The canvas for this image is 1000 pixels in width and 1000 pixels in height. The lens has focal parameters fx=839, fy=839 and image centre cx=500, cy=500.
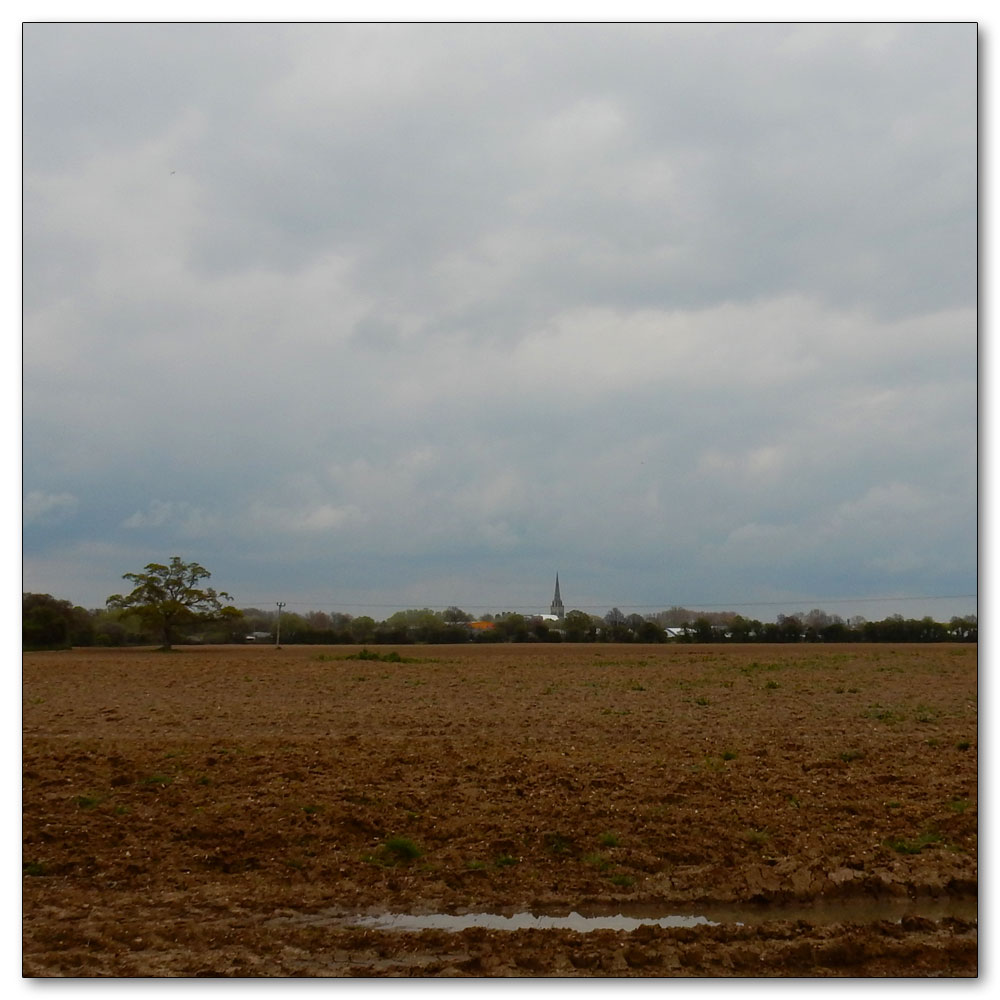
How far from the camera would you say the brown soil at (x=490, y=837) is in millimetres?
8148

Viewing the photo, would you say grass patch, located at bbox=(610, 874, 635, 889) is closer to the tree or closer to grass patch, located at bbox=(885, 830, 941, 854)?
grass patch, located at bbox=(885, 830, 941, 854)

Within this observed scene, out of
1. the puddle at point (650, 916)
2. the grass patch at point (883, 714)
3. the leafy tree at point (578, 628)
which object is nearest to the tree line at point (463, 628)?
the leafy tree at point (578, 628)

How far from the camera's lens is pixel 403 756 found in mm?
14953

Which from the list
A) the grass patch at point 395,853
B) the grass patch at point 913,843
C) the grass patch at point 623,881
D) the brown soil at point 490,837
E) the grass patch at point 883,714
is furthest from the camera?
the grass patch at point 883,714

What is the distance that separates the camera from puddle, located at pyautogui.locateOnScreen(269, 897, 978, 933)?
9.11 meters

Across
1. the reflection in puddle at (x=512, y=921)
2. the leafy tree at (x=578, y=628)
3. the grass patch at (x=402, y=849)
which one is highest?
the grass patch at (x=402, y=849)

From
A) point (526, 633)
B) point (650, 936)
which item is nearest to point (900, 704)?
point (650, 936)

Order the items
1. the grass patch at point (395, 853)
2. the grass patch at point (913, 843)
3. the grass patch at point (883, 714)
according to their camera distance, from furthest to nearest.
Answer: the grass patch at point (883, 714) → the grass patch at point (913, 843) → the grass patch at point (395, 853)

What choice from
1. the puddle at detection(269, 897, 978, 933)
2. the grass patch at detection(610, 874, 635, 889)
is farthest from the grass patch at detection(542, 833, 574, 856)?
the puddle at detection(269, 897, 978, 933)

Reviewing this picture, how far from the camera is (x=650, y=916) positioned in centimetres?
936

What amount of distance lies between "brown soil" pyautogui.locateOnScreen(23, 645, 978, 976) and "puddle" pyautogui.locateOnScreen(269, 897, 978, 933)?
0.46ft

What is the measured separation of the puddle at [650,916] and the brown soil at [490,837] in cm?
14

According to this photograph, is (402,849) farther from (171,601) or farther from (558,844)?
(171,601)

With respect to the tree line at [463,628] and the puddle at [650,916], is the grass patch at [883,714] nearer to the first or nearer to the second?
the puddle at [650,916]
